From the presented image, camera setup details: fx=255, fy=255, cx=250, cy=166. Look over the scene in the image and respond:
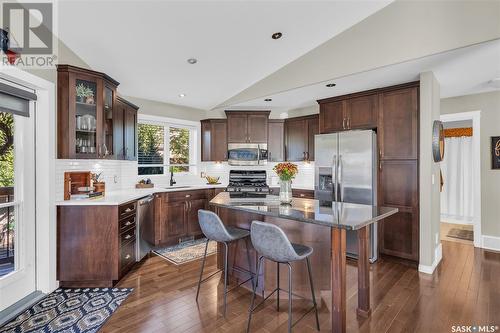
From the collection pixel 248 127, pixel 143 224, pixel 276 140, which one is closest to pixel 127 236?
pixel 143 224

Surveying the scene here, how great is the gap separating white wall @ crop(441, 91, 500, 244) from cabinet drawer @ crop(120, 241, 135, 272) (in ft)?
17.5

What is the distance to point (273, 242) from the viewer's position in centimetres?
193

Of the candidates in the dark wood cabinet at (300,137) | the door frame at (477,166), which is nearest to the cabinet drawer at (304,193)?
the dark wood cabinet at (300,137)

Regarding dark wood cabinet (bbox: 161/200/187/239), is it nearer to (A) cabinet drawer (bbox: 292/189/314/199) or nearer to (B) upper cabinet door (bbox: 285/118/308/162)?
(A) cabinet drawer (bbox: 292/189/314/199)

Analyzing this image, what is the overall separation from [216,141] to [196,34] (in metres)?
2.63

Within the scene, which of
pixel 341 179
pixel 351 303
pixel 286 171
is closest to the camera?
pixel 351 303

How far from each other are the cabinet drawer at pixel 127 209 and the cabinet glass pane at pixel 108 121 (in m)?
0.74

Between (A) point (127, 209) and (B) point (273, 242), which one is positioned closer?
(B) point (273, 242)

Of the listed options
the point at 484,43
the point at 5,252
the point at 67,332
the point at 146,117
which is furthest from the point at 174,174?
the point at 484,43

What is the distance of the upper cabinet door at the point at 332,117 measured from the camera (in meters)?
4.06

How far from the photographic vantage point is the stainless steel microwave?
17.0ft

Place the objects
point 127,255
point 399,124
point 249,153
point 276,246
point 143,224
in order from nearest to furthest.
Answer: point 276,246 → point 127,255 → point 399,124 → point 143,224 → point 249,153

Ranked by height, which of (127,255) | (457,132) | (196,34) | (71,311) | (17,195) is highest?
(196,34)

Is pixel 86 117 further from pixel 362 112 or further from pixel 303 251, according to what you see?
pixel 362 112
